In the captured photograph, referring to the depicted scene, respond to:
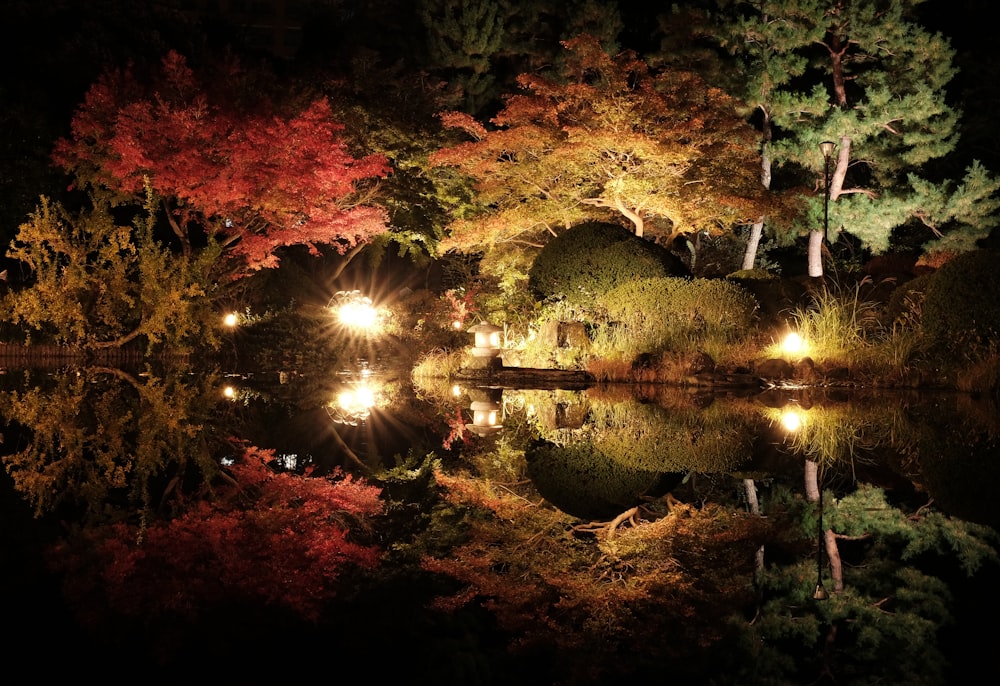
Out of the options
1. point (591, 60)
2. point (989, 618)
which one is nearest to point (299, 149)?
point (591, 60)

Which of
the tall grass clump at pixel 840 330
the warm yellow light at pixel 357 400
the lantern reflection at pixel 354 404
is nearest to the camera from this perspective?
the lantern reflection at pixel 354 404

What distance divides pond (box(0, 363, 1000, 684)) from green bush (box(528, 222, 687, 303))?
5452mm

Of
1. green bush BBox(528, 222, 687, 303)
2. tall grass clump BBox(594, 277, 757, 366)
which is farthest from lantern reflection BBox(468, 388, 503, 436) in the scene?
green bush BBox(528, 222, 687, 303)

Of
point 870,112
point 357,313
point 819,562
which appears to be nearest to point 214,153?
point 357,313

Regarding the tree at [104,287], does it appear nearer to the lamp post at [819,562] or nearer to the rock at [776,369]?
the rock at [776,369]

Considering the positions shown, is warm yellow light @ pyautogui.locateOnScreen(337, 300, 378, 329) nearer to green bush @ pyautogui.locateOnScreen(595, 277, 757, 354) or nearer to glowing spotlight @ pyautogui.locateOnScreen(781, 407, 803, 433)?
green bush @ pyautogui.locateOnScreen(595, 277, 757, 354)

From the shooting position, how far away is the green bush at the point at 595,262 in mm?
14320

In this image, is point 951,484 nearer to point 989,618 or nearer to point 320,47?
point 989,618

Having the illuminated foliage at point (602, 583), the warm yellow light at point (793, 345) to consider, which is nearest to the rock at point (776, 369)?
the warm yellow light at point (793, 345)

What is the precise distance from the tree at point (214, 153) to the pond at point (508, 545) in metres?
6.32

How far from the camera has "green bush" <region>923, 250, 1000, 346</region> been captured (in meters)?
11.2

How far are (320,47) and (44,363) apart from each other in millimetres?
10125

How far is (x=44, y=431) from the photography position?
7590 mm

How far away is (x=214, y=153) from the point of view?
14633 mm
